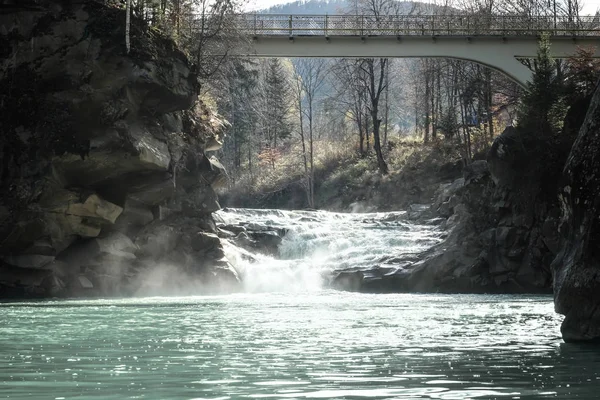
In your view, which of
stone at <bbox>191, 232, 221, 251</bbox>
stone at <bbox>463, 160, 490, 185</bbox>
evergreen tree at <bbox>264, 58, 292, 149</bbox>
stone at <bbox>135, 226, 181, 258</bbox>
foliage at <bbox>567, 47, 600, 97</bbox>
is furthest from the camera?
evergreen tree at <bbox>264, 58, 292, 149</bbox>

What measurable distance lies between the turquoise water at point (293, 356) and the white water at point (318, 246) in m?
13.5

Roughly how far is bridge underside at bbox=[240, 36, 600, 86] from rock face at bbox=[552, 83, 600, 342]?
2759 cm

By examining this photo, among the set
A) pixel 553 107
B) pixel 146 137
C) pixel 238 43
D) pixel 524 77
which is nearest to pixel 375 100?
pixel 524 77

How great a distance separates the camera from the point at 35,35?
26031 millimetres

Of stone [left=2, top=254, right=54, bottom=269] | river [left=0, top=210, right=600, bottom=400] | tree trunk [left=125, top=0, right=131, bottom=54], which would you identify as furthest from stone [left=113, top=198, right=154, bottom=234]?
river [left=0, top=210, right=600, bottom=400]

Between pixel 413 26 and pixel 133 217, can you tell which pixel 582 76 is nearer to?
pixel 413 26

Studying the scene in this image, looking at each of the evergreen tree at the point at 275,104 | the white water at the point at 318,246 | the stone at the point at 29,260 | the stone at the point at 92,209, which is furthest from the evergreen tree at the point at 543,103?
the evergreen tree at the point at 275,104

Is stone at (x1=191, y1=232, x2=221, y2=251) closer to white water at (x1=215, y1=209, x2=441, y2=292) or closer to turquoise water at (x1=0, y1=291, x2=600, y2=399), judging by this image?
white water at (x1=215, y1=209, x2=441, y2=292)

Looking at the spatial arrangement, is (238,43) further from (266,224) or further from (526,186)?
(526,186)

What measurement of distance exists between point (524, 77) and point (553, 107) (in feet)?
32.5

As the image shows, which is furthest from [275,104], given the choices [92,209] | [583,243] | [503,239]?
[583,243]

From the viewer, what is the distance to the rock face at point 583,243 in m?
11.1

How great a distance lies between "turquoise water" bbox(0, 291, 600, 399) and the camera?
7379 mm

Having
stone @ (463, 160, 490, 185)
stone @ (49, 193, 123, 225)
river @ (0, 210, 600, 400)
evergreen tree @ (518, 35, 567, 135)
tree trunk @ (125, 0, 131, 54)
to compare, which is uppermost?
tree trunk @ (125, 0, 131, 54)
